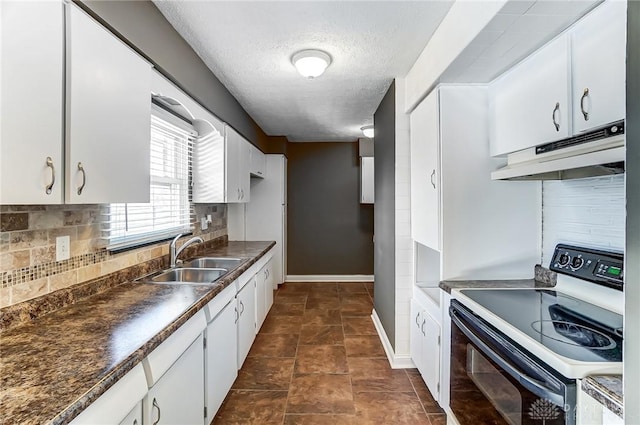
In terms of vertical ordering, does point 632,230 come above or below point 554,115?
below

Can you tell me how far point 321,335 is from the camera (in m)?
3.40

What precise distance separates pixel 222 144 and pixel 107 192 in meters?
1.75

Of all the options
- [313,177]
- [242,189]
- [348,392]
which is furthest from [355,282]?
[348,392]

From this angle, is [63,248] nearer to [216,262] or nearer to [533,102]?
[216,262]

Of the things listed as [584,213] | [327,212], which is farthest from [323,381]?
[327,212]

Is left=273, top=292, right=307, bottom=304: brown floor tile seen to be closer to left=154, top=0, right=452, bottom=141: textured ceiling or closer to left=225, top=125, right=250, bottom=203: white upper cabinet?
left=225, top=125, right=250, bottom=203: white upper cabinet

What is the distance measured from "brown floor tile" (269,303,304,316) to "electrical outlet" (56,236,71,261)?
9.14 feet

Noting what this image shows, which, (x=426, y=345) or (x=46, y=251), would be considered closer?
(x=46, y=251)

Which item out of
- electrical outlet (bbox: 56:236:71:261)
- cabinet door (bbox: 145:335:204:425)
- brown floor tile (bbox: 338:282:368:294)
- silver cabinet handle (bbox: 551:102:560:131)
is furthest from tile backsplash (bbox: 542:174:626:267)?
brown floor tile (bbox: 338:282:368:294)

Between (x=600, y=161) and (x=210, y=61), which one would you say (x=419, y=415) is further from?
(x=210, y=61)

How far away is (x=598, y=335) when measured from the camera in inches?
47.4

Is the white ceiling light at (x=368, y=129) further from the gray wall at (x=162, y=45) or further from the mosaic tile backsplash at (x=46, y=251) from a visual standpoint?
the mosaic tile backsplash at (x=46, y=251)

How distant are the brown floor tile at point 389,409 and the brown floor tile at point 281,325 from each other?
1.33 metres

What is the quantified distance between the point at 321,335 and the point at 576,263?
2.42 metres
